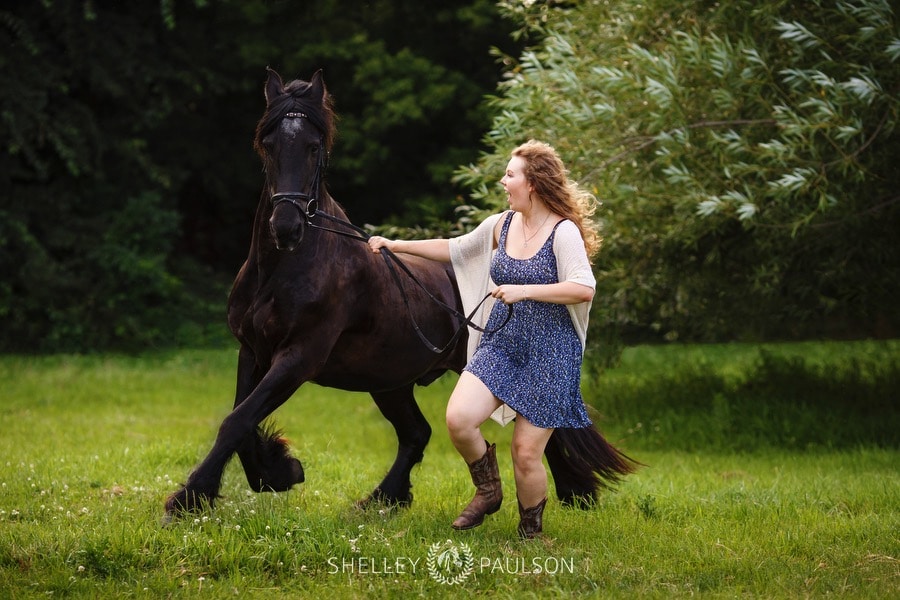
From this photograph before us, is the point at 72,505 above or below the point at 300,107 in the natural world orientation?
below

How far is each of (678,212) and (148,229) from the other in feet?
40.3

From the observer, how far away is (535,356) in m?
5.41

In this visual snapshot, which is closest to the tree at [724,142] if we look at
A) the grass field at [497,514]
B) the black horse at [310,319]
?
the grass field at [497,514]

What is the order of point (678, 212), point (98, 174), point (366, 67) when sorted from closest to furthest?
1. point (678, 212)
2. point (98, 174)
3. point (366, 67)

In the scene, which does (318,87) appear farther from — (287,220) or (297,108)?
(287,220)

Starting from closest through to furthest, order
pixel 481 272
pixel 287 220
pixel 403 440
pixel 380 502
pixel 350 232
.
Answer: pixel 287 220
pixel 481 272
pixel 350 232
pixel 380 502
pixel 403 440

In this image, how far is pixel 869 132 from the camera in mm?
8797

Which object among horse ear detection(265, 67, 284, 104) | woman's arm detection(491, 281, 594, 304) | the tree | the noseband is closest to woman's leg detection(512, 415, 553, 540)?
woman's arm detection(491, 281, 594, 304)

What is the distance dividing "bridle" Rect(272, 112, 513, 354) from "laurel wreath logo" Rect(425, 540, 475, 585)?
1.16 metres

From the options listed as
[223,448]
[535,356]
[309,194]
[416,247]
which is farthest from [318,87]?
[223,448]

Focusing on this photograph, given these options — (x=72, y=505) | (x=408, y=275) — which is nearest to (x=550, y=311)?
(x=408, y=275)

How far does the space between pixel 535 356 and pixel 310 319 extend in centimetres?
123

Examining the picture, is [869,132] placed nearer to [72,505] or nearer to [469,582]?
[469,582]

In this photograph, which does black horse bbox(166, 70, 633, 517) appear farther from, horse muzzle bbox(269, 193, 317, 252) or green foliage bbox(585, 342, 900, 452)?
green foliage bbox(585, 342, 900, 452)
